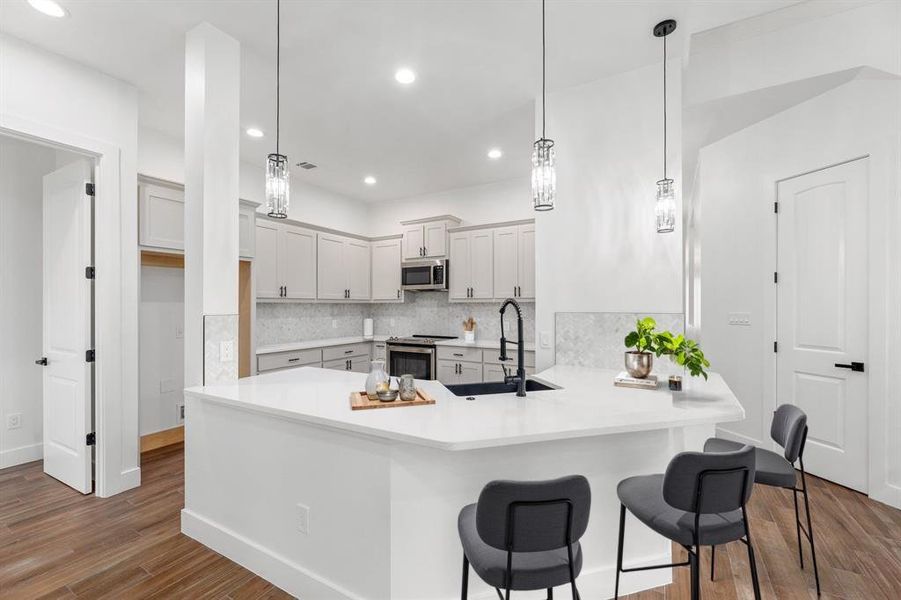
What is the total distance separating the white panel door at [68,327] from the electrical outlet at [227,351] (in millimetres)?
1271

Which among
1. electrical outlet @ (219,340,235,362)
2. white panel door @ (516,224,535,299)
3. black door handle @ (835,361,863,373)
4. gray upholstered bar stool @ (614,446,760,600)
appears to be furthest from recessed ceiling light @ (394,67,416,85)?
black door handle @ (835,361,863,373)

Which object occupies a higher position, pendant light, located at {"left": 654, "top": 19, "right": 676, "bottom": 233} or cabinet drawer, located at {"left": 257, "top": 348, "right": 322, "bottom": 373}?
pendant light, located at {"left": 654, "top": 19, "right": 676, "bottom": 233}

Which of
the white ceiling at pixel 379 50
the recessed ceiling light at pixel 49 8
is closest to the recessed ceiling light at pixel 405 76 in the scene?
the white ceiling at pixel 379 50

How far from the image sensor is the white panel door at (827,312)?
2977mm

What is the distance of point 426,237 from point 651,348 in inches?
144

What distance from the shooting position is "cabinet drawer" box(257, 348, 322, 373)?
4.39 meters

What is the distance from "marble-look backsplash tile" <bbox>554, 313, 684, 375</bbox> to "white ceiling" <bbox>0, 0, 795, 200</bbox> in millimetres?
1782

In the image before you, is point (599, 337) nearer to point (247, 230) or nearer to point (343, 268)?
point (247, 230)

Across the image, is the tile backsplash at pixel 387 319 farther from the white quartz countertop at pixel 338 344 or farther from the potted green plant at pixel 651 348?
the potted green plant at pixel 651 348

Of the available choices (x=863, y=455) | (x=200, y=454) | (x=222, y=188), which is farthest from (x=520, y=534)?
(x=863, y=455)

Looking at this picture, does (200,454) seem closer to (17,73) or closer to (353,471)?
(353,471)

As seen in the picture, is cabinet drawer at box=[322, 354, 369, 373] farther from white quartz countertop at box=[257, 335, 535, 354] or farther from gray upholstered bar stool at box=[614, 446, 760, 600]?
gray upholstered bar stool at box=[614, 446, 760, 600]

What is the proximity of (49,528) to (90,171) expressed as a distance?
2.38 m

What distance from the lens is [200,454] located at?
92.1 inches
